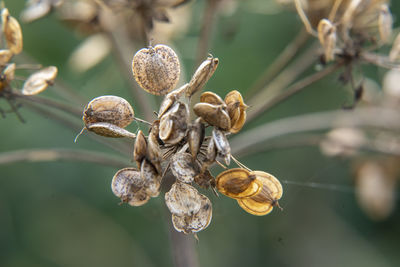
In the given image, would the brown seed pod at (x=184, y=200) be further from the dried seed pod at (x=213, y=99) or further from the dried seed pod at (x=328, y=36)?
the dried seed pod at (x=328, y=36)

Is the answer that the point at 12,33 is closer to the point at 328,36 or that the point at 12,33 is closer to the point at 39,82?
the point at 39,82

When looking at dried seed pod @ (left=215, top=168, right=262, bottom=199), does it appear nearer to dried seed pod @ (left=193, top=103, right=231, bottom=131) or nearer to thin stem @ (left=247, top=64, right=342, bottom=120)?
dried seed pod @ (left=193, top=103, right=231, bottom=131)

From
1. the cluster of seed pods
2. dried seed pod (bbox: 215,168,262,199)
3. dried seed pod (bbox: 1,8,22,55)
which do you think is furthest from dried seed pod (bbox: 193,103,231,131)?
dried seed pod (bbox: 1,8,22,55)

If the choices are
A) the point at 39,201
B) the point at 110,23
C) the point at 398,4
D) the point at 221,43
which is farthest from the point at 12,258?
the point at 398,4

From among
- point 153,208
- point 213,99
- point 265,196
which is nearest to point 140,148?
point 213,99

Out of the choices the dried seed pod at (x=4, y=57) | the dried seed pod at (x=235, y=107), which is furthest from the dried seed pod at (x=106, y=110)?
the dried seed pod at (x=4, y=57)

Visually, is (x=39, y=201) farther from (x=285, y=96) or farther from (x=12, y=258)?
(x=285, y=96)
